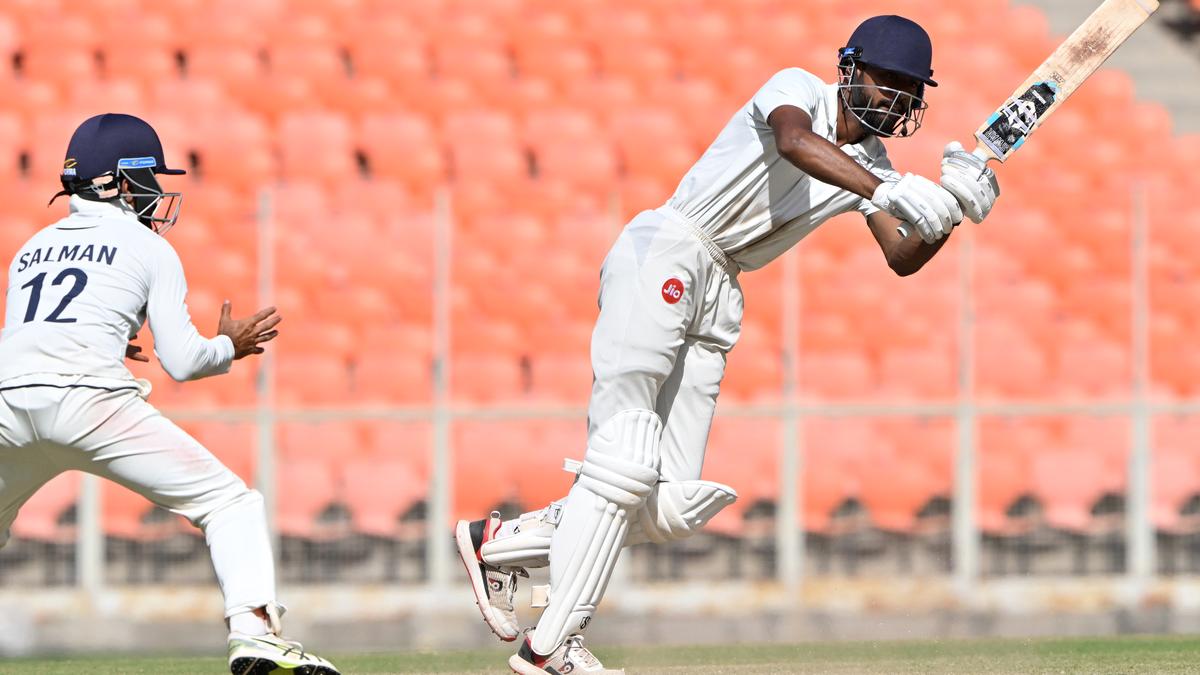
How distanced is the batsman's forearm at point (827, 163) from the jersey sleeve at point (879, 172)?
33 centimetres

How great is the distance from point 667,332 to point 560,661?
94 cm

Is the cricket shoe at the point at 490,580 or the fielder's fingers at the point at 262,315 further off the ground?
the fielder's fingers at the point at 262,315

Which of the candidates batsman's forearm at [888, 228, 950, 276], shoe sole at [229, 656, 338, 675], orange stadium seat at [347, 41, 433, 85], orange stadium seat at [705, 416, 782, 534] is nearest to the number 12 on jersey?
shoe sole at [229, 656, 338, 675]

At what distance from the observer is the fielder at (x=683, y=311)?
442 centimetres

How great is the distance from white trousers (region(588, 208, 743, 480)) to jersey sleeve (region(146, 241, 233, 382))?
40.0 inches

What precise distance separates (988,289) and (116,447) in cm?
503

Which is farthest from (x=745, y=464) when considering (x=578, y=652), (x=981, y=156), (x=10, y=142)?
(x=10, y=142)

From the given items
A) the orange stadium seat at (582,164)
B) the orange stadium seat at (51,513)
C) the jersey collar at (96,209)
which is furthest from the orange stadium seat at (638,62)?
the jersey collar at (96,209)

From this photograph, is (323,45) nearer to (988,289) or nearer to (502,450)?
(502,450)

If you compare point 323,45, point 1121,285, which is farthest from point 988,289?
point 323,45

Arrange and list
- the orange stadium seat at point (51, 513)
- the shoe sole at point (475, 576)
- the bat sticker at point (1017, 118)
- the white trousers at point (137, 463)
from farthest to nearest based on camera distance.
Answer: the orange stadium seat at point (51, 513)
the shoe sole at point (475, 576)
the bat sticker at point (1017, 118)
the white trousers at point (137, 463)

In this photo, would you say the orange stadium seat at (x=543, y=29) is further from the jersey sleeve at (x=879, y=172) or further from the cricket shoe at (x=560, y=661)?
the cricket shoe at (x=560, y=661)

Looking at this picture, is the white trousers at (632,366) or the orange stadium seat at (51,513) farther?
the orange stadium seat at (51,513)

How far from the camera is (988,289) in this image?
8133mm
